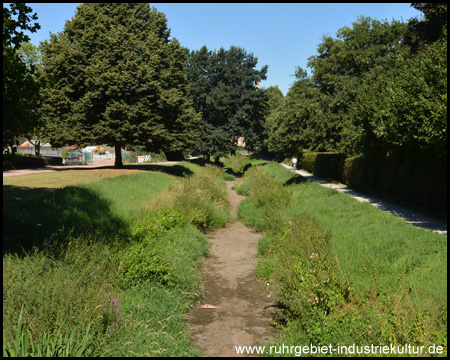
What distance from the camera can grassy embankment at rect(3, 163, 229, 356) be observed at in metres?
5.40

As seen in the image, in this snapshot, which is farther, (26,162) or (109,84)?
(26,162)

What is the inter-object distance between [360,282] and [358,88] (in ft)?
52.5

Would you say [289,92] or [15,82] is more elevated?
[289,92]

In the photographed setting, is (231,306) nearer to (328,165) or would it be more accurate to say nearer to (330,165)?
Result: (330,165)

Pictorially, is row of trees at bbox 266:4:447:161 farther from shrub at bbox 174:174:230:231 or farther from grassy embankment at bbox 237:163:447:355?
shrub at bbox 174:174:230:231

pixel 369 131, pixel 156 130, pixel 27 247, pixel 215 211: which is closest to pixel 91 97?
pixel 156 130

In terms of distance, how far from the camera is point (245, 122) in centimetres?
4500

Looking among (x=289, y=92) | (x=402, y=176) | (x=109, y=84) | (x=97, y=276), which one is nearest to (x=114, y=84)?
(x=109, y=84)

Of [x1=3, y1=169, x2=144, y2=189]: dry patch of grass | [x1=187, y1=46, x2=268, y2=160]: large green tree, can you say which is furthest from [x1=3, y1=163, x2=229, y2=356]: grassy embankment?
[x1=187, y1=46, x2=268, y2=160]: large green tree

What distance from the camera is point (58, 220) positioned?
993cm

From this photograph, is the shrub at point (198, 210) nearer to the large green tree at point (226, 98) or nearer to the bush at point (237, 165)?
the large green tree at point (226, 98)

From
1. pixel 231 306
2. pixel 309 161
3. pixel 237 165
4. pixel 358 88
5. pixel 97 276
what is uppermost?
pixel 358 88

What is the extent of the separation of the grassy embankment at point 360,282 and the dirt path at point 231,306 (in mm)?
408

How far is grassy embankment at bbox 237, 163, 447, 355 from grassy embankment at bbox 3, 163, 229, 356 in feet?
6.77
